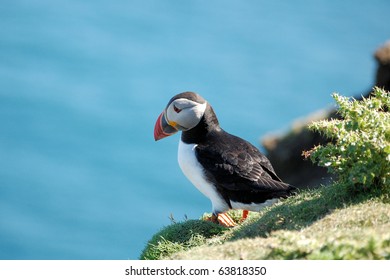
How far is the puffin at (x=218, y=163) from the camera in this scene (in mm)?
8797

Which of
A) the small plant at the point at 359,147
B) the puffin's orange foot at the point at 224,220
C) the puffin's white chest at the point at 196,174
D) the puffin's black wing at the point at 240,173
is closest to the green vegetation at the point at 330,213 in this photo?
the small plant at the point at 359,147

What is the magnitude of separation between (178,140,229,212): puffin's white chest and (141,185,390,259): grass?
0.42 m

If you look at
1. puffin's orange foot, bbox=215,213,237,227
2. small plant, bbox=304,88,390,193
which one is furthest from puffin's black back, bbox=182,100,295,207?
small plant, bbox=304,88,390,193

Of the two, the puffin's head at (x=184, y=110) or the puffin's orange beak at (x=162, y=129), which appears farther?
the puffin's orange beak at (x=162, y=129)

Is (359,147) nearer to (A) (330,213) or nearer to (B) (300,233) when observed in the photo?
(A) (330,213)

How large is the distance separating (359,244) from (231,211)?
12.8ft

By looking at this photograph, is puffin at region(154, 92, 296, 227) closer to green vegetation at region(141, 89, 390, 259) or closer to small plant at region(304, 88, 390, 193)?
green vegetation at region(141, 89, 390, 259)

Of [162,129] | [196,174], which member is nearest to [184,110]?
[162,129]

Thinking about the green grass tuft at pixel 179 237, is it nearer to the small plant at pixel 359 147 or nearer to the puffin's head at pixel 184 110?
the puffin's head at pixel 184 110

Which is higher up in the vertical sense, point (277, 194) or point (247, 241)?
point (277, 194)

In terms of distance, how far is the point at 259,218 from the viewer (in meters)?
8.12

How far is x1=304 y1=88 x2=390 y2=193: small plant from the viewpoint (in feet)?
24.9
